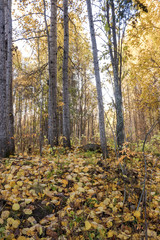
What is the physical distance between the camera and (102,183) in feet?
9.04

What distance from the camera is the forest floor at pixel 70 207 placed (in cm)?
166

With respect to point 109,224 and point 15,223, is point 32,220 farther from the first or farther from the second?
point 109,224

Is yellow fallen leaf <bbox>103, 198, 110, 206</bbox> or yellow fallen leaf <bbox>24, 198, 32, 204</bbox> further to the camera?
yellow fallen leaf <bbox>103, 198, 110, 206</bbox>

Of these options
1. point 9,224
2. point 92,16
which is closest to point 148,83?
point 92,16

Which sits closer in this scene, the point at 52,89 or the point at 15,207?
the point at 15,207

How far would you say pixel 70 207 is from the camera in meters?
1.99

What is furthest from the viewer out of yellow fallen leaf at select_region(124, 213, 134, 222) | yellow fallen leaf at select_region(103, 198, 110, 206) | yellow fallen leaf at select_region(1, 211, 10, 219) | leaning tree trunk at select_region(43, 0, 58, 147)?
leaning tree trunk at select_region(43, 0, 58, 147)

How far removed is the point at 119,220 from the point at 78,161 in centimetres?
180

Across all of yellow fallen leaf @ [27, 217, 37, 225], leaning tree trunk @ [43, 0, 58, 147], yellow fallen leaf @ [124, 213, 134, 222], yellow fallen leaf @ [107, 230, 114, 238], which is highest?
leaning tree trunk @ [43, 0, 58, 147]

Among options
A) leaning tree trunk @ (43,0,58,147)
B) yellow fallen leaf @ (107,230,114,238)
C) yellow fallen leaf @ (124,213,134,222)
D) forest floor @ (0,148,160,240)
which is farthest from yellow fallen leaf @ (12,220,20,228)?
leaning tree trunk @ (43,0,58,147)

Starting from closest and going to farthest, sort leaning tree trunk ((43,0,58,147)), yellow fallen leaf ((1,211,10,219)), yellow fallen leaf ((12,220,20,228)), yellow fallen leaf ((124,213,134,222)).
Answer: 1. yellow fallen leaf ((12,220,20,228))
2. yellow fallen leaf ((1,211,10,219))
3. yellow fallen leaf ((124,213,134,222))
4. leaning tree trunk ((43,0,58,147))

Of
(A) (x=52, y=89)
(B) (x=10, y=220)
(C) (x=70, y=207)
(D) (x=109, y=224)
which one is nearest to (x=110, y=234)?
(D) (x=109, y=224)

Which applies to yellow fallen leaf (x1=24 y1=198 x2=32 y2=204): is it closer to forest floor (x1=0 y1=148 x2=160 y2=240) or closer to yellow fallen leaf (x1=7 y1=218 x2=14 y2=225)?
forest floor (x1=0 y1=148 x2=160 y2=240)

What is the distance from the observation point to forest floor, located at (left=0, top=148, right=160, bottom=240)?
1.66m
